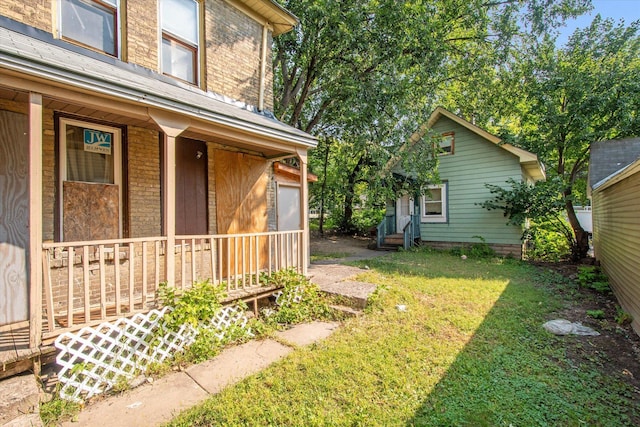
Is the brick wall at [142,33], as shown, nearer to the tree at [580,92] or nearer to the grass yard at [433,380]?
the grass yard at [433,380]

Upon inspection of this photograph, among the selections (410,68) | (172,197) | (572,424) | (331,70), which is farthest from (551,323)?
(331,70)

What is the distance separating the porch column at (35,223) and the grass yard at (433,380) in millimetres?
1779

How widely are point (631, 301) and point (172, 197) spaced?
7.42 metres

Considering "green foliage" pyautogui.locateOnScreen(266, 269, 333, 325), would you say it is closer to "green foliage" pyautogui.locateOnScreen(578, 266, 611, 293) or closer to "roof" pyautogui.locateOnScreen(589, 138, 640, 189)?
"green foliage" pyautogui.locateOnScreen(578, 266, 611, 293)

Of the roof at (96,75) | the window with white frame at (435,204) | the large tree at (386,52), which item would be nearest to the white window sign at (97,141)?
the roof at (96,75)

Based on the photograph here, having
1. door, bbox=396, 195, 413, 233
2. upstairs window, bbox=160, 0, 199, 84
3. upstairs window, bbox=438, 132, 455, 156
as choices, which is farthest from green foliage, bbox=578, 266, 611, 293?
upstairs window, bbox=160, 0, 199, 84

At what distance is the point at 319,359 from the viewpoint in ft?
12.4

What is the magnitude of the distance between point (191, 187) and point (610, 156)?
37.8ft

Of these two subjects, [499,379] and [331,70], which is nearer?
[499,379]

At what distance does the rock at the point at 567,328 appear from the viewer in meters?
4.59

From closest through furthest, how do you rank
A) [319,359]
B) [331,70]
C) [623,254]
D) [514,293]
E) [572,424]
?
[572,424] → [319,359] → [623,254] → [514,293] → [331,70]

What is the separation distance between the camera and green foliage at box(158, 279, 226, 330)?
3.92 meters

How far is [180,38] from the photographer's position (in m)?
6.05

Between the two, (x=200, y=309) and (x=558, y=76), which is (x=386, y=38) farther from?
(x=200, y=309)
